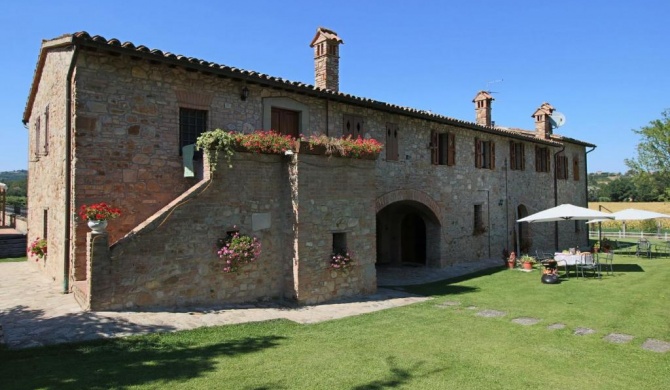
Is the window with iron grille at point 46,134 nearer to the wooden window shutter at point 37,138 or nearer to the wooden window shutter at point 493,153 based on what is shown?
the wooden window shutter at point 37,138

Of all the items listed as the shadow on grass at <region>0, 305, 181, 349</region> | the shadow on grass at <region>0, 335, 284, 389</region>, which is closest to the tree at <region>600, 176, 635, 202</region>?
the shadow on grass at <region>0, 335, 284, 389</region>

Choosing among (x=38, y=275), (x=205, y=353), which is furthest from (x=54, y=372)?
(x=38, y=275)

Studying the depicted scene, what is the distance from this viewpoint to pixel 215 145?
8.36m

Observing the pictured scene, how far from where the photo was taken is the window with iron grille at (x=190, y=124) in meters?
9.46

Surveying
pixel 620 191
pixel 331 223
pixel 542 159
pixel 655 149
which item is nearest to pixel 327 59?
pixel 331 223

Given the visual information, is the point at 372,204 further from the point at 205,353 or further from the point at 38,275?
the point at 38,275

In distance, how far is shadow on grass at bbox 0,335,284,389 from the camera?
4.80m

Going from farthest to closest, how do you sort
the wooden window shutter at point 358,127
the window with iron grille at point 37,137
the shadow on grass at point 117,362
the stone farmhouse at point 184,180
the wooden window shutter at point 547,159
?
the wooden window shutter at point 547,159 < the wooden window shutter at point 358,127 < the window with iron grille at point 37,137 < the stone farmhouse at point 184,180 < the shadow on grass at point 117,362

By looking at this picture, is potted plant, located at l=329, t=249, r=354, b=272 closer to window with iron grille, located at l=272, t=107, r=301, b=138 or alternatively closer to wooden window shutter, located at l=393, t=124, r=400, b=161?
window with iron grille, located at l=272, t=107, r=301, b=138

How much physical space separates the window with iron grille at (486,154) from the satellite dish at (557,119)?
8032 millimetres

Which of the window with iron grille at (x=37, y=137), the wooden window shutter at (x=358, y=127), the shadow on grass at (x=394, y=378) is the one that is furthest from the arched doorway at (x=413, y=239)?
the window with iron grille at (x=37, y=137)

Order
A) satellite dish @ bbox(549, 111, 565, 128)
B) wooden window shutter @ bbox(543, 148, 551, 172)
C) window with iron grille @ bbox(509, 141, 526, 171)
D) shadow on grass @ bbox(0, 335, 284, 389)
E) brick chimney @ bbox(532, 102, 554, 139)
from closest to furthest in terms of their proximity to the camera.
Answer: shadow on grass @ bbox(0, 335, 284, 389), window with iron grille @ bbox(509, 141, 526, 171), wooden window shutter @ bbox(543, 148, 551, 172), brick chimney @ bbox(532, 102, 554, 139), satellite dish @ bbox(549, 111, 565, 128)

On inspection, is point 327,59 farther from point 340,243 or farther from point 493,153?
point 493,153

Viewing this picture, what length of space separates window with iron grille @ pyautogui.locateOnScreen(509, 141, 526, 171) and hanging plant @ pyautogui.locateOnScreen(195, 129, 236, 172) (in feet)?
48.0
